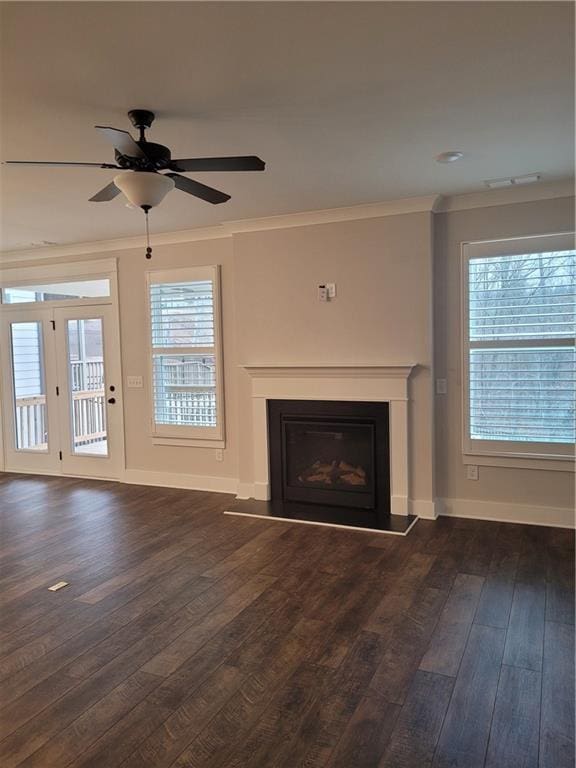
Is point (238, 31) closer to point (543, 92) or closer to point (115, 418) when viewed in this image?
point (543, 92)

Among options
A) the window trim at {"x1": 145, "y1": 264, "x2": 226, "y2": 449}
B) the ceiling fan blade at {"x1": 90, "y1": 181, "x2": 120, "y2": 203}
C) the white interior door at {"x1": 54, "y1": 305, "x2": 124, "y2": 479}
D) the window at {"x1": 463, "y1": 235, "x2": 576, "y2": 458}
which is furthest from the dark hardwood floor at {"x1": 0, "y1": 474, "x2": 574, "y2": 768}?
the ceiling fan blade at {"x1": 90, "y1": 181, "x2": 120, "y2": 203}

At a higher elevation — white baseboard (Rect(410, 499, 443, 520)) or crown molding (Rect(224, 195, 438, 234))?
crown molding (Rect(224, 195, 438, 234))

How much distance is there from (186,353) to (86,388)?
154 cm

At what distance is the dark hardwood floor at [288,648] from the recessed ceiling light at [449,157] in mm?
2671

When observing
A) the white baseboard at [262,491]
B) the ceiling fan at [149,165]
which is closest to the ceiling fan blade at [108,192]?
the ceiling fan at [149,165]

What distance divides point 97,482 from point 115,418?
0.77 metres

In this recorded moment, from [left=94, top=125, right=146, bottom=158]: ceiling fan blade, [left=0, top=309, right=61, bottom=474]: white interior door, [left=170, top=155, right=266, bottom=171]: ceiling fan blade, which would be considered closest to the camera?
[left=94, top=125, right=146, bottom=158]: ceiling fan blade

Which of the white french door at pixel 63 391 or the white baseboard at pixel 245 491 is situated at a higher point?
the white french door at pixel 63 391

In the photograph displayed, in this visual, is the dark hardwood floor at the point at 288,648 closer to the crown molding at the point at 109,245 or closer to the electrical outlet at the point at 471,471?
the electrical outlet at the point at 471,471

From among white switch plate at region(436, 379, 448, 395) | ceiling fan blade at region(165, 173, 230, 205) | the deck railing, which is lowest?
the deck railing

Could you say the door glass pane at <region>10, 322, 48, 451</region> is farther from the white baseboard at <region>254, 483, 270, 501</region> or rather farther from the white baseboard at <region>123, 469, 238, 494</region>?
the white baseboard at <region>254, 483, 270, 501</region>

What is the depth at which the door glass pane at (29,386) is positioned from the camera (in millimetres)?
6504

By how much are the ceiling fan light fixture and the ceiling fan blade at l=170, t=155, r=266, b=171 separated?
4.7 inches

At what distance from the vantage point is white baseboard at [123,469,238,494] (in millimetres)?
5516
